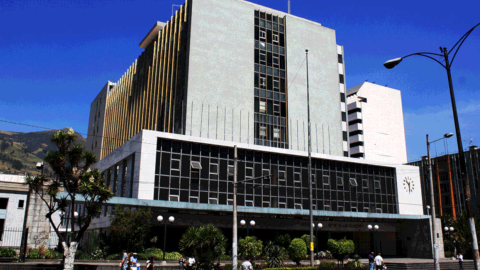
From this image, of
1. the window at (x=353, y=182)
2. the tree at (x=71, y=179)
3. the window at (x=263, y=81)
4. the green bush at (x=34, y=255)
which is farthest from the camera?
the window at (x=263, y=81)

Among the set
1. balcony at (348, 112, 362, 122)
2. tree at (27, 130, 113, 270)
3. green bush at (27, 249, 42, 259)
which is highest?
balcony at (348, 112, 362, 122)

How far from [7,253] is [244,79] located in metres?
35.1

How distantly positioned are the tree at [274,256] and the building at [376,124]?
63.7 metres

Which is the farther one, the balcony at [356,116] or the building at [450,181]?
the building at [450,181]

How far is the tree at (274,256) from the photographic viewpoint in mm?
29484

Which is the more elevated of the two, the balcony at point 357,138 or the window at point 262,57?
the window at point 262,57

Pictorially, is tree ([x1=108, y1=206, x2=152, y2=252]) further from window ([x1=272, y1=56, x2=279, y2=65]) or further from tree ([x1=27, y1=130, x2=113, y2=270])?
window ([x1=272, y1=56, x2=279, y2=65])

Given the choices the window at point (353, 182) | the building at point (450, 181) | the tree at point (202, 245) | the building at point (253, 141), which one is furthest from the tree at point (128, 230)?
the building at point (450, 181)

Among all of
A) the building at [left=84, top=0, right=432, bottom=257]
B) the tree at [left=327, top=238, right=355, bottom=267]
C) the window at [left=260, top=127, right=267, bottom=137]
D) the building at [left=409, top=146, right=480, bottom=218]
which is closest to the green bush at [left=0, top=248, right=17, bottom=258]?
the building at [left=84, top=0, right=432, bottom=257]

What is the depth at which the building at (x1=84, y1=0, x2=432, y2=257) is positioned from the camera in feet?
138

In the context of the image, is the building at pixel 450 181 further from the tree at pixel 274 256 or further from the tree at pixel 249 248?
the tree at pixel 274 256

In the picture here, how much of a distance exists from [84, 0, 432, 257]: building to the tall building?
0.50 ft

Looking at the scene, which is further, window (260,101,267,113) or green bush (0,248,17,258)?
window (260,101,267,113)

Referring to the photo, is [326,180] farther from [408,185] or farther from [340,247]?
[340,247]
